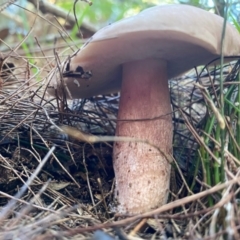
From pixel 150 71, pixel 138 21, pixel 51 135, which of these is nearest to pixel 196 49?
pixel 150 71

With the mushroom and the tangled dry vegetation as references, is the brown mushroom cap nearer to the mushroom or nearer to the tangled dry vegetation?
the mushroom

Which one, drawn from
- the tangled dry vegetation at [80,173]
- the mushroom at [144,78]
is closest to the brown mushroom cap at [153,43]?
the mushroom at [144,78]

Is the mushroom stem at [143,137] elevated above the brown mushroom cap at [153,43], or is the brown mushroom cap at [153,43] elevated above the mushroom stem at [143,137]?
the brown mushroom cap at [153,43]

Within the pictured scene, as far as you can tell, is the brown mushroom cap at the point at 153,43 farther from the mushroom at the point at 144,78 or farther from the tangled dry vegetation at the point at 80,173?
the tangled dry vegetation at the point at 80,173

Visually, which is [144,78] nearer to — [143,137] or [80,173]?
[143,137]

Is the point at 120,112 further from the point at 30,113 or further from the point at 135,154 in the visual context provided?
the point at 30,113

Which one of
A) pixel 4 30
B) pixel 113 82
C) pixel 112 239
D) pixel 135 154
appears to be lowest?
pixel 112 239

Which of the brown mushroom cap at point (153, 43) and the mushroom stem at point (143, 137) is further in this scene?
the mushroom stem at point (143, 137)

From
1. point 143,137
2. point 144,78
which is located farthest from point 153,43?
point 143,137
